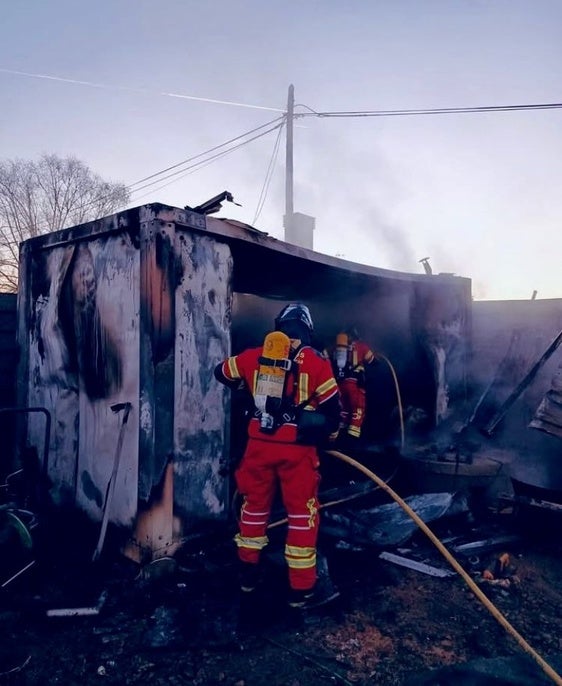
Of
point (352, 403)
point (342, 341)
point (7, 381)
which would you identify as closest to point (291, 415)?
point (352, 403)

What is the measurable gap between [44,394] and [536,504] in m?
5.24

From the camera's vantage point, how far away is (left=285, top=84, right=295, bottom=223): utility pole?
16.9m

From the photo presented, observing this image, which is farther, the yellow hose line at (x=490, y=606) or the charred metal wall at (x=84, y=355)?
the charred metal wall at (x=84, y=355)

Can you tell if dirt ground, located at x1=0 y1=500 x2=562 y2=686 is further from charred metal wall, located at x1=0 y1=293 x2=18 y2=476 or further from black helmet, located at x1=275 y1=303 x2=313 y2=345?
black helmet, located at x1=275 y1=303 x2=313 y2=345

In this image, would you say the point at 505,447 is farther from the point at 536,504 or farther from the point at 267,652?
the point at 267,652

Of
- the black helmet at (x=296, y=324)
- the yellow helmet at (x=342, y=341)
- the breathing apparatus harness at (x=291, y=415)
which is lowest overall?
the breathing apparatus harness at (x=291, y=415)

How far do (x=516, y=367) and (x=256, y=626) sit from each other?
21.1ft

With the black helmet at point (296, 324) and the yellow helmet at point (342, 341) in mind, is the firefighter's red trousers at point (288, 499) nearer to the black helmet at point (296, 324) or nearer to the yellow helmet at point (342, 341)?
the black helmet at point (296, 324)

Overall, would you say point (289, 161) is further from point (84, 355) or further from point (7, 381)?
point (84, 355)

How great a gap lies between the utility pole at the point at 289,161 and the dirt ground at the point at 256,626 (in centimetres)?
1393

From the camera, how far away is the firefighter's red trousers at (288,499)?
377cm

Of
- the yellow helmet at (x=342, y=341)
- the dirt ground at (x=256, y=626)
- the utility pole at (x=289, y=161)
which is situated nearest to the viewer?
the dirt ground at (x=256, y=626)

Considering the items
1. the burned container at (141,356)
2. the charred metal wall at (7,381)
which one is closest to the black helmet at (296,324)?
the burned container at (141,356)

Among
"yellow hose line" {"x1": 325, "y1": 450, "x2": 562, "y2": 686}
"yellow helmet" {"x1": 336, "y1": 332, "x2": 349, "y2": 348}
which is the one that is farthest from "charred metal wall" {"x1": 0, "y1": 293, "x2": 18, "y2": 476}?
"yellow helmet" {"x1": 336, "y1": 332, "x2": 349, "y2": 348}
